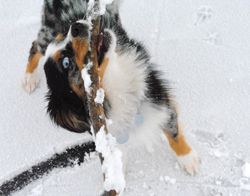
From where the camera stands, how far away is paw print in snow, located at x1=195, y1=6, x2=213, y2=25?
3031 millimetres

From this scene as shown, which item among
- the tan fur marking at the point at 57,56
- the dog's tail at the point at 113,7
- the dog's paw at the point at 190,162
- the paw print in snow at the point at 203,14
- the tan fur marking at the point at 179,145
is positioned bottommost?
the dog's paw at the point at 190,162

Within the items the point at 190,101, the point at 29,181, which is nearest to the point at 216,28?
the point at 190,101

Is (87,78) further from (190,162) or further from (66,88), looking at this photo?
(190,162)

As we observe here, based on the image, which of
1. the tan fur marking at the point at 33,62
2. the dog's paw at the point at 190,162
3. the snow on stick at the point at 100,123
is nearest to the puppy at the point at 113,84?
the dog's paw at the point at 190,162

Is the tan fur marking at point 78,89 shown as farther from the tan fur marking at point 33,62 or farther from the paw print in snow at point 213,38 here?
the paw print in snow at point 213,38

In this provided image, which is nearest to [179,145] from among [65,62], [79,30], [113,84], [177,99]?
[177,99]

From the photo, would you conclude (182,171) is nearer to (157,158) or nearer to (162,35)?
(157,158)

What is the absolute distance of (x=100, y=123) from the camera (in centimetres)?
133

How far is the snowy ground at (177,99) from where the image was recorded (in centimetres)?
244

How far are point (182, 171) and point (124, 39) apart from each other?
2.96 ft

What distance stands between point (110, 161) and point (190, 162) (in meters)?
1.21

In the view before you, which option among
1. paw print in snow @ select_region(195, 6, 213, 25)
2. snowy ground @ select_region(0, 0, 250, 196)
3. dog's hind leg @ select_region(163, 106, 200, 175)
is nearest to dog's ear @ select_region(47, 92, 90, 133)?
dog's hind leg @ select_region(163, 106, 200, 175)

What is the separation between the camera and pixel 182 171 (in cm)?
244

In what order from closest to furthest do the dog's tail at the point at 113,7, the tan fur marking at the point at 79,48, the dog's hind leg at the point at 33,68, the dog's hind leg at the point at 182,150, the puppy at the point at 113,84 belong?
the tan fur marking at the point at 79,48 < the puppy at the point at 113,84 < the dog's hind leg at the point at 182,150 < the dog's tail at the point at 113,7 < the dog's hind leg at the point at 33,68
